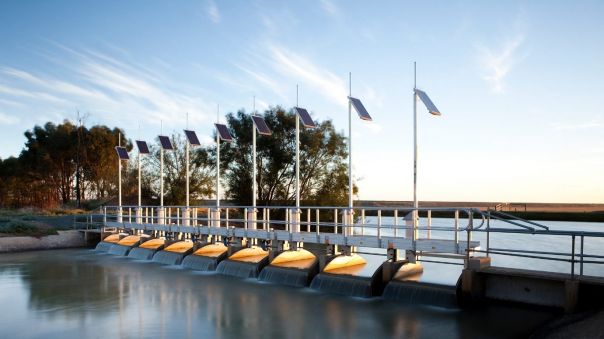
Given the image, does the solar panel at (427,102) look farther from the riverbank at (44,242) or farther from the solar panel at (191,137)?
the riverbank at (44,242)

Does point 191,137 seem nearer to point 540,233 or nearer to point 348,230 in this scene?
point 348,230

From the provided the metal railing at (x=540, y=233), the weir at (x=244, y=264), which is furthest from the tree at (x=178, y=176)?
the metal railing at (x=540, y=233)

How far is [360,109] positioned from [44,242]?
23041mm

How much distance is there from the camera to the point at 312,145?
139ft

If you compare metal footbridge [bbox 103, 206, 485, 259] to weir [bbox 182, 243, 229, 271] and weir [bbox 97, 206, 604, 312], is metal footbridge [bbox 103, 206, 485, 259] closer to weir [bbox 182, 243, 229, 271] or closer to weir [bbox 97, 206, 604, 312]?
weir [bbox 97, 206, 604, 312]

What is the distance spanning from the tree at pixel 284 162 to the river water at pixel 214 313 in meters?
20.2

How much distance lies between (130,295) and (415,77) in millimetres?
12543

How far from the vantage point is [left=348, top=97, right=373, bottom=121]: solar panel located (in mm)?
21344

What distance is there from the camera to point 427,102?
61.6 feet

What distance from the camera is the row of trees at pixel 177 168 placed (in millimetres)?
42719

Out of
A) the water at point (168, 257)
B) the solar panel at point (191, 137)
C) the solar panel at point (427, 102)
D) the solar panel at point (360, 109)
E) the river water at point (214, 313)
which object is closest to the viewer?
the river water at point (214, 313)

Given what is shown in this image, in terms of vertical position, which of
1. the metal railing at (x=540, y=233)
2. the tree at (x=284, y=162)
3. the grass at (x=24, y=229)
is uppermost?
the tree at (x=284, y=162)

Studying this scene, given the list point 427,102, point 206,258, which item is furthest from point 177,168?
point 427,102

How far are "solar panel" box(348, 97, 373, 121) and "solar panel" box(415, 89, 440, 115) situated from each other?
3.03 metres
